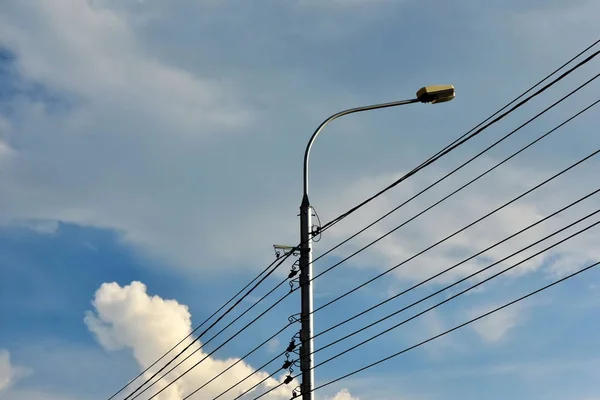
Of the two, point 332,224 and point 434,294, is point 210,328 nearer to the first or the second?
point 332,224

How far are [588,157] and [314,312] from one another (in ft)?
24.8

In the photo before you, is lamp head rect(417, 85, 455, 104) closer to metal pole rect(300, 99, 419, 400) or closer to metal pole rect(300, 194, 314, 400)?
metal pole rect(300, 99, 419, 400)

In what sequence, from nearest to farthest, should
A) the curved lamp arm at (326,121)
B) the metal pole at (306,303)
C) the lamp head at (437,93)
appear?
1. the metal pole at (306,303)
2. the lamp head at (437,93)
3. the curved lamp arm at (326,121)

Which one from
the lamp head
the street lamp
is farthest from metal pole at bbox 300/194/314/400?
the lamp head

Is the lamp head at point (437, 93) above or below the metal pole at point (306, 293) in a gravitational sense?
above

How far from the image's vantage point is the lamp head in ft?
59.3

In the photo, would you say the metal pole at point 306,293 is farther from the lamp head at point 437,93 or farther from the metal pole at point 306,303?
the lamp head at point 437,93

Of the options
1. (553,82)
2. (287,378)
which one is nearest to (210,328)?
(287,378)

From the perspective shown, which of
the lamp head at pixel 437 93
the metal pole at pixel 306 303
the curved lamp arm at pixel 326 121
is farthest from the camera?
the curved lamp arm at pixel 326 121

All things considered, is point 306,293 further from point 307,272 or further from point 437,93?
point 437,93

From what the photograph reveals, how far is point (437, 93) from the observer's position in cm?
1817

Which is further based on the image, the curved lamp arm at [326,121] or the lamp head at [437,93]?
the curved lamp arm at [326,121]

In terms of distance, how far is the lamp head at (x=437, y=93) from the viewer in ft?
59.3

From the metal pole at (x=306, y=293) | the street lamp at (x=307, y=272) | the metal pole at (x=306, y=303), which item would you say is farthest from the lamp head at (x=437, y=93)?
the metal pole at (x=306, y=303)
